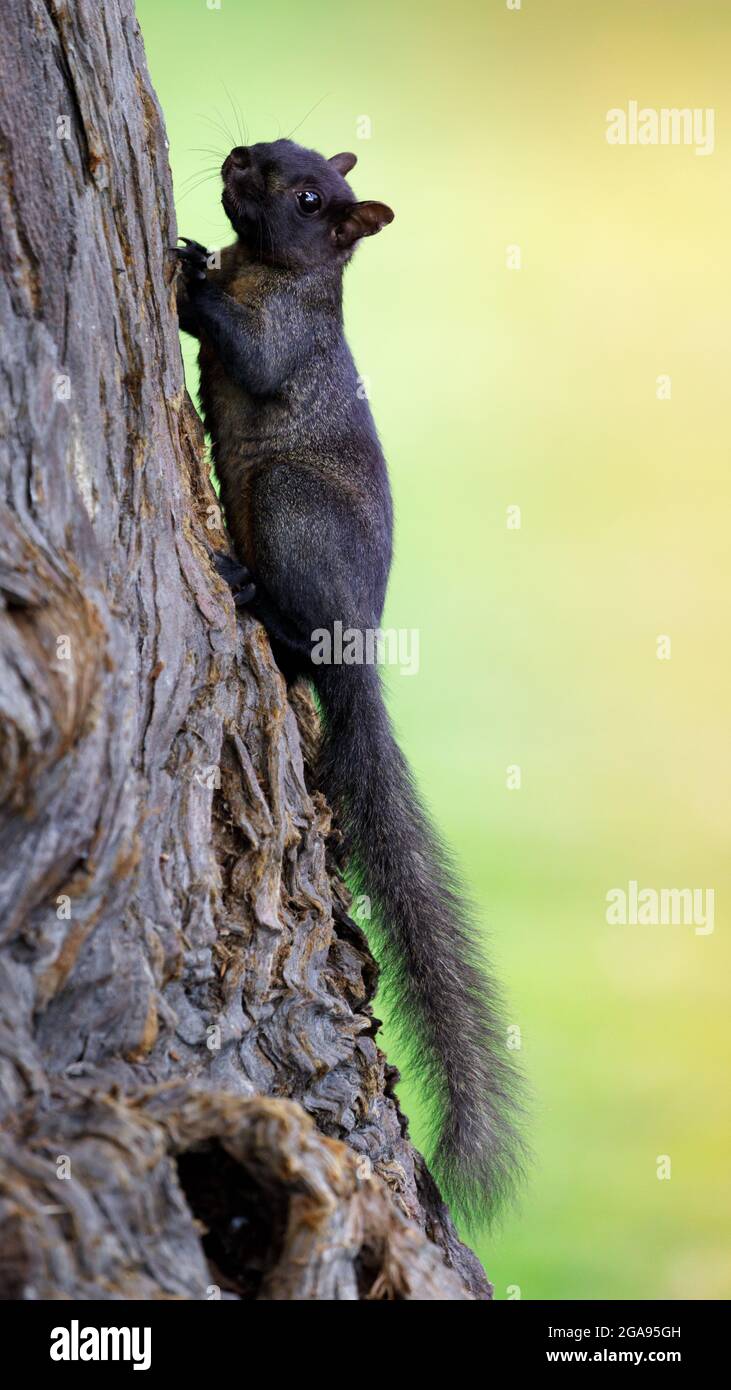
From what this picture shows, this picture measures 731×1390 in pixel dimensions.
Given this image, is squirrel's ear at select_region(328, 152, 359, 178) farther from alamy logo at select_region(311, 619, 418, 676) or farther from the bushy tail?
the bushy tail

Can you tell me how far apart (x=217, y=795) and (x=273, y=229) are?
1886 millimetres

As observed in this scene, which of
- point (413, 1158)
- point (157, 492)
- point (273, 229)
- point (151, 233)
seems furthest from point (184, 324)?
point (413, 1158)

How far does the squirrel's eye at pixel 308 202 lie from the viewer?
367 centimetres

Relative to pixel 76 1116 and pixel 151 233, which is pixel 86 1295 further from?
pixel 151 233

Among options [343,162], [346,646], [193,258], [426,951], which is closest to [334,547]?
[346,646]

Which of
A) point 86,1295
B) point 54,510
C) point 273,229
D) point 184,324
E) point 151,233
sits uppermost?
point 273,229

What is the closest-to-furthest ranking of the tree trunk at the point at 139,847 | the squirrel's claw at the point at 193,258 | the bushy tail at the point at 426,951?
the tree trunk at the point at 139,847, the bushy tail at the point at 426,951, the squirrel's claw at the point at 193,258

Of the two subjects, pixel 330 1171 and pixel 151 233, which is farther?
pixel 151 233

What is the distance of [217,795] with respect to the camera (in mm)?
2590

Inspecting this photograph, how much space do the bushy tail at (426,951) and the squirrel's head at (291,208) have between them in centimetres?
133
